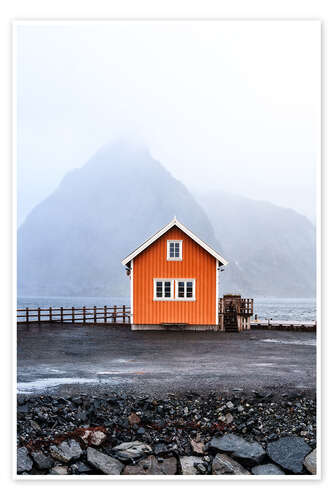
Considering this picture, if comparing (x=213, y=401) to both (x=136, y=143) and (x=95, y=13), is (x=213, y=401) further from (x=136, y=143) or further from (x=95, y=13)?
(x=136, y=143)

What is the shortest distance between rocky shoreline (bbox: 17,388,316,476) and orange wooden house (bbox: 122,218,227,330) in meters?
9.95

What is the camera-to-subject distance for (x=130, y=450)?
6.18m

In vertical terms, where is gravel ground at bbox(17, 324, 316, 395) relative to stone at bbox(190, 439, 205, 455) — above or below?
→ above

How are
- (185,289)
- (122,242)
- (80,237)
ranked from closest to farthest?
1. (185,289)
2. (80,237)
3. (122,242)

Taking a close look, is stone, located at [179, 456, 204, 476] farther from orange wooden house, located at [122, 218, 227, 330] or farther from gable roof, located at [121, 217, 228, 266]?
gable roof, located at [121, 217, 228, 266]

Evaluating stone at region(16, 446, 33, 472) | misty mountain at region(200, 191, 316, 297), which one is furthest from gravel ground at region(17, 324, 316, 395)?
misty mountain at region(200, 191, 316, 297)

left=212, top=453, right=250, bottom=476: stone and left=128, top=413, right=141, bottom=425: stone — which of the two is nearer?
left=212, top=453, right=250, bottom=476: stone

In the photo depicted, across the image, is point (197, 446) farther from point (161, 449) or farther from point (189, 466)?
point (161, 449)

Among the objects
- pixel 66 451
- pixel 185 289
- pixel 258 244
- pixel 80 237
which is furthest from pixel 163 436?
pixel 258 244

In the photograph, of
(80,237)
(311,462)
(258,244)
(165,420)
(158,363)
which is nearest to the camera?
(311,462)

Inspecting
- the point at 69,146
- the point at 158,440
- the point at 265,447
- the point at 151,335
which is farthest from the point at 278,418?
the point at 151,335

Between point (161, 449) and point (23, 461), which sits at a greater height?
point (161, 449)

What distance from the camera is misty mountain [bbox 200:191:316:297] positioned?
13924mm

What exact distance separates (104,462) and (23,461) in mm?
1166
